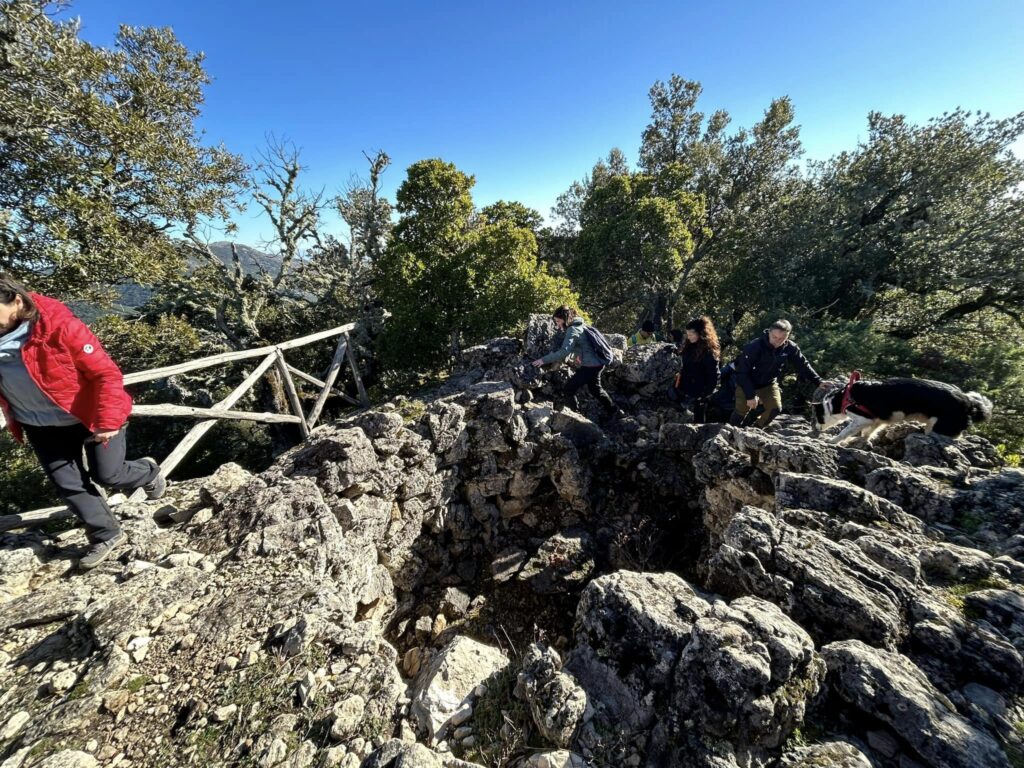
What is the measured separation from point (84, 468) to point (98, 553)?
0.79 m

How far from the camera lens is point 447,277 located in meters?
10.9

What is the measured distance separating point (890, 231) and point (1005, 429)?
863 cm

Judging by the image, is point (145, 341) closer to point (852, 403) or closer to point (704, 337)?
point (704, 337)

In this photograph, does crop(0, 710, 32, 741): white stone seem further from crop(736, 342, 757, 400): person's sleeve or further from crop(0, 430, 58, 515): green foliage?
crop(0, 430, 58, 515): green foliage

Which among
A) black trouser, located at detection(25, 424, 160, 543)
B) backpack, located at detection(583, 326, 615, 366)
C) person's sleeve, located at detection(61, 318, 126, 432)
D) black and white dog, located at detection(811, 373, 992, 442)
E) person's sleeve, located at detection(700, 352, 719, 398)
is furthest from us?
backpack, located at detection(583, 326, 615, 366)

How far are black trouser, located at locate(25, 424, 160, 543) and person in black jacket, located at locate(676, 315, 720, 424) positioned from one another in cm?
780

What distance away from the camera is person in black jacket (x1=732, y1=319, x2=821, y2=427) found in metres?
6.25

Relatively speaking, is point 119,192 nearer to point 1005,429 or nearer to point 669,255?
point 669,255

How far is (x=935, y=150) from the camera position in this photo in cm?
1247

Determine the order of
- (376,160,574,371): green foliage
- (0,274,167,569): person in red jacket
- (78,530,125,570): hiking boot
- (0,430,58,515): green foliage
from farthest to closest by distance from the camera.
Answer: (376,160,574,371): green foliage, (0,430,58,515): green foliage, (78,530,125,570): hiking boot, (0,274,167,569): person in red jacket

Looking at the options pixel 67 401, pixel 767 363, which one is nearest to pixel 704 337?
pixel 767 363

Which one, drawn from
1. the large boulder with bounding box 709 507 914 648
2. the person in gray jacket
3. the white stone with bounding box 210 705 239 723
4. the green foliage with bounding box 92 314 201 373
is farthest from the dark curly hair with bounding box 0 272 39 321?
the green foliage with bounding box 92 314 201 373

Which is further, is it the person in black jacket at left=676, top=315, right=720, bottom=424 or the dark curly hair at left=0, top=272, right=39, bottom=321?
the person in black jacket at left=676, top=315, right=720, bottom=424

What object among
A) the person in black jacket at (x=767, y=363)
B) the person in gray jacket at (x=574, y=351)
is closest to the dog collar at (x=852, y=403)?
the person in black jacket at (x=767, y=363)
